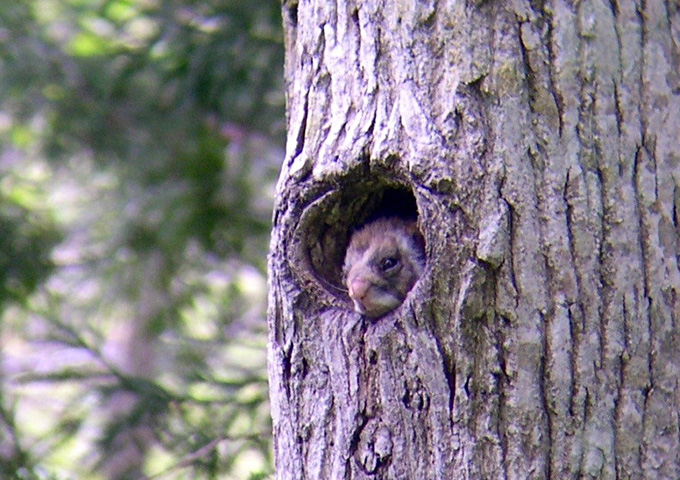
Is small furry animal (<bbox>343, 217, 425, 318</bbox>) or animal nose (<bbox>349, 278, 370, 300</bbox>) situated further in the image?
small furry animal (<bbox>343, 217, 425, 318</bbox>)

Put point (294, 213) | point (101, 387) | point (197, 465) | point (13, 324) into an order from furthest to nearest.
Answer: point (13, 324) < point (101, 387) < point (197, 465) < point (294, 213)

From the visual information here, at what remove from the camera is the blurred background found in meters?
5.20

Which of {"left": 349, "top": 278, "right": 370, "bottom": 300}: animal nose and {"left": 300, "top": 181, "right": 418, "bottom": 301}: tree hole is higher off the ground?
{"left": 300, "top": 181, "right": 418, "bottom": 301}: tree hole

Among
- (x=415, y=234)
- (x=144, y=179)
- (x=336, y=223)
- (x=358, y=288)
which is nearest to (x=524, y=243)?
(x=358, y=288)

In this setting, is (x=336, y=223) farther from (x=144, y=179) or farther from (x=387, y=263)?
(x=144, y=179)

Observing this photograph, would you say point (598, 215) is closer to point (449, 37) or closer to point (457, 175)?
point (457, 175)

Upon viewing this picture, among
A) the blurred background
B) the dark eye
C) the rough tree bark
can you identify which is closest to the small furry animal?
the dark eye

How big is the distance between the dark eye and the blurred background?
1.46 meters

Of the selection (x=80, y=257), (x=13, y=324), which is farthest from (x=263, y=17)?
(x=13, y=324)

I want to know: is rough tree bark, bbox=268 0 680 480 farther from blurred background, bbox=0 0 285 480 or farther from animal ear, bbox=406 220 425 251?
blurred background, bbox=0 0 285 480

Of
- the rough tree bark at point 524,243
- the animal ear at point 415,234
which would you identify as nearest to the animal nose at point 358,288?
the rough tree bark at point 524,243

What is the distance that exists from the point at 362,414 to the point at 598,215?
0.86 meters

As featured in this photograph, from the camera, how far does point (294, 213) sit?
275cm

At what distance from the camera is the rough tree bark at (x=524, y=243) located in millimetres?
2416
